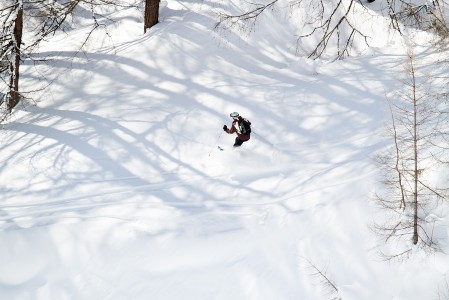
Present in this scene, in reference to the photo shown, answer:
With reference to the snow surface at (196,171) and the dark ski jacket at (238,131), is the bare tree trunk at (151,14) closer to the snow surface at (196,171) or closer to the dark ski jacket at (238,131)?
the snow surface at (196,171)

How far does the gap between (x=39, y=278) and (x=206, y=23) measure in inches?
378

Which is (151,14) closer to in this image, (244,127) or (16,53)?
(16,53)

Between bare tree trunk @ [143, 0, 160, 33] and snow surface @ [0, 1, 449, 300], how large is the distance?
0.42 m

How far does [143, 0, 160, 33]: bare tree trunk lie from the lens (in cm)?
1297

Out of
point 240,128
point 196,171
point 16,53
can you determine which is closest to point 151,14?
point 16,53

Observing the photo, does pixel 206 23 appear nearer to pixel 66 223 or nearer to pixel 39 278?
pixel 66 223

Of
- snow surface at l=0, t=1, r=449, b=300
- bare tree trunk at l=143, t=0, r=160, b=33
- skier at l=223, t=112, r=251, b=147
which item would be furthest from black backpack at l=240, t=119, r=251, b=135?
bare tree trunk at l=143, t=0, r=160, b=33

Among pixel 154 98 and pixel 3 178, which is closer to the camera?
pixel 3 178

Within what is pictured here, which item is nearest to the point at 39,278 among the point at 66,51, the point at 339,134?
the point at 339,134

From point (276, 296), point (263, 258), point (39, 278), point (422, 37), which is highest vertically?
point (422, 37)

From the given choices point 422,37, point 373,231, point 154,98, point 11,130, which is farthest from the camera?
point 422,37

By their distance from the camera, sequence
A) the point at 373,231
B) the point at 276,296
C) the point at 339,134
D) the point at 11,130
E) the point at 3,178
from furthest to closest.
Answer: the point at 11,130 < the point at 339,134 < the point at 3,178 < the point at 373,231 < the point at 276,296

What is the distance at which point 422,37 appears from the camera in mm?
13250

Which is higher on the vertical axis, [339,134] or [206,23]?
[206,23]
